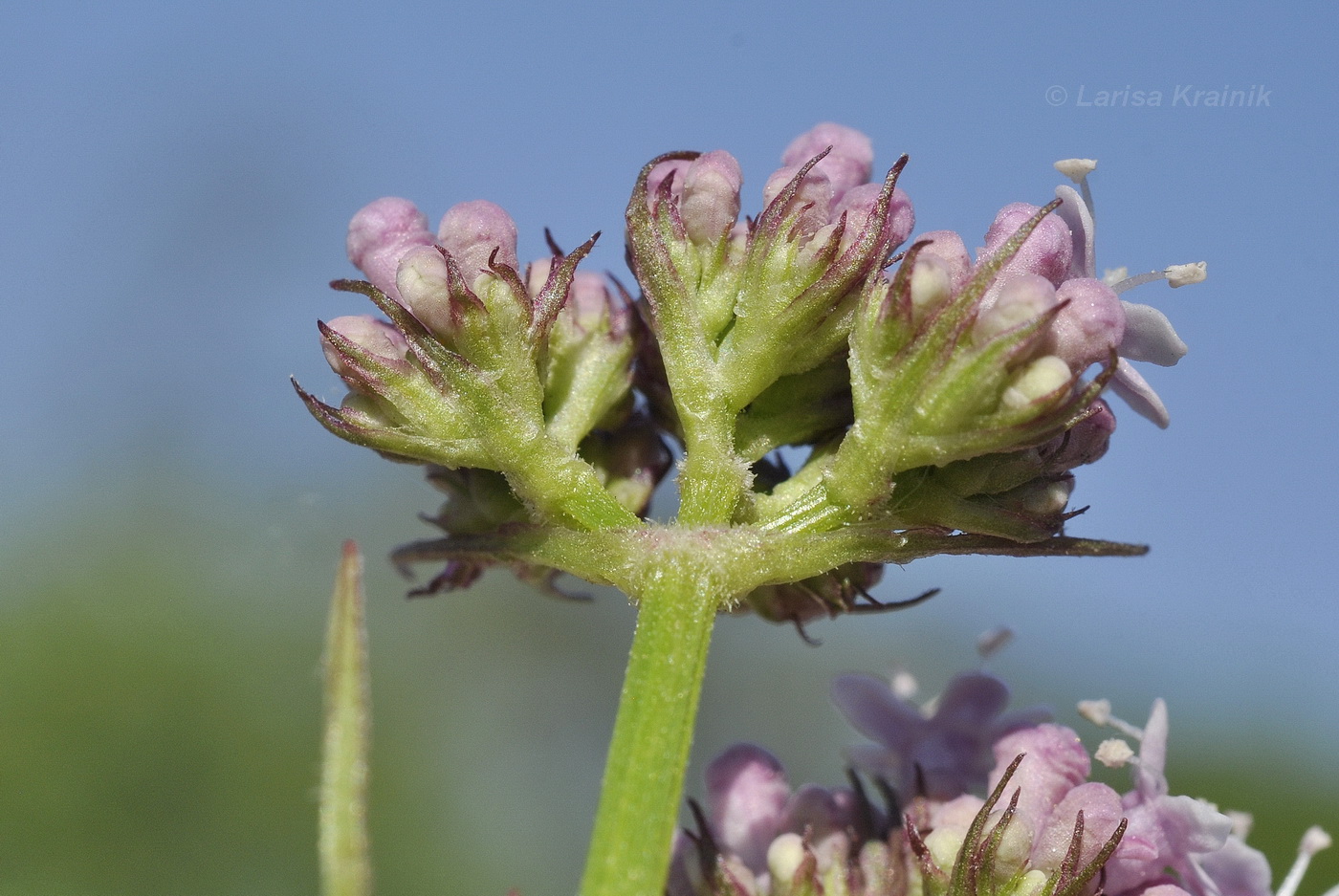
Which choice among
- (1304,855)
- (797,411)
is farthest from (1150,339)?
(1304,855)

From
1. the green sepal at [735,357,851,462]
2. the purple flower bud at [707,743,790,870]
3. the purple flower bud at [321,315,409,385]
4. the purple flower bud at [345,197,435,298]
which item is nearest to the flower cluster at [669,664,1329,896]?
the purple flower bud at [707,743,790,870]

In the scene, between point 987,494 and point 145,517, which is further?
point 145,517

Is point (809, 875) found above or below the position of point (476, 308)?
below

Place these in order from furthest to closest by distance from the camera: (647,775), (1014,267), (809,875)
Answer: (809,875) → (1014,267) → (647,775)

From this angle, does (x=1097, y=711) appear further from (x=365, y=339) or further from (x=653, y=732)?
(x=365, y=339)

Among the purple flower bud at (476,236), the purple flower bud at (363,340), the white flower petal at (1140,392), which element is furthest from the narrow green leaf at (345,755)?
the white flower petal at (1140,392)

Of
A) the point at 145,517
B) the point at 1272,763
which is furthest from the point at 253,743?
the point at 1272,763

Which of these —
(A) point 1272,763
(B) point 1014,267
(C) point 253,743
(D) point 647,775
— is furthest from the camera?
(A) point 1272,763

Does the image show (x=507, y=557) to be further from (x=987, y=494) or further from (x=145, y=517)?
(x=145, y=517)

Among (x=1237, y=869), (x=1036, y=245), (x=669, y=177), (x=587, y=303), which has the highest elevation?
(x=669, y=177)
